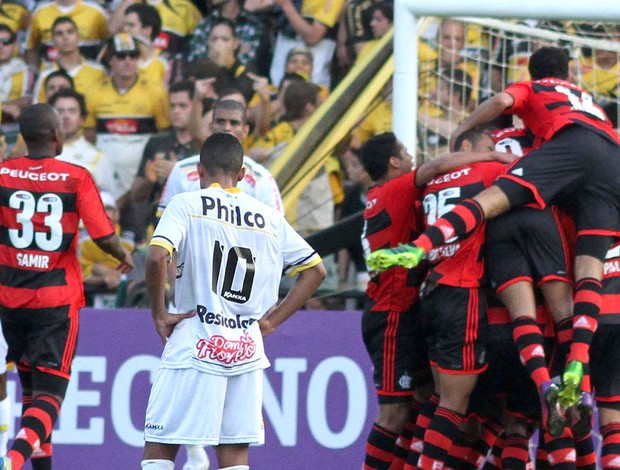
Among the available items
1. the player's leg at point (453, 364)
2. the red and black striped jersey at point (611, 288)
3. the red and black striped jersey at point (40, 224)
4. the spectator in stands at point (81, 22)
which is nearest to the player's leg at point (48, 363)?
the red and black striped jersey at point (40, 224)

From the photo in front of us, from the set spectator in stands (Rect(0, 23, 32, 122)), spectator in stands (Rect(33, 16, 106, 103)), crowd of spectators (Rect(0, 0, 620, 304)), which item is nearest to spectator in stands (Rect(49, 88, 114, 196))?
crowd of spectators (Rect(0, 0, 620, 304))

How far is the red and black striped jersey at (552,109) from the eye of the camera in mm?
6879

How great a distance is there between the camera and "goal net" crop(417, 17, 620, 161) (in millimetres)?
9307

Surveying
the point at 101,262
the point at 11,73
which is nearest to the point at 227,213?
the point at 101,262

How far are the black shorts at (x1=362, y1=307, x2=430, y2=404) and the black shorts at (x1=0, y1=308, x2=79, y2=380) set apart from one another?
1.73 metres

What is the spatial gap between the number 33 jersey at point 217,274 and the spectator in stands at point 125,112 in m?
4.93

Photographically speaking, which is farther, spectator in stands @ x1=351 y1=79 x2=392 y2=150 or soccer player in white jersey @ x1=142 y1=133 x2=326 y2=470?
spectator in stands @ x1=351 y1=79 x2=392 y2=150

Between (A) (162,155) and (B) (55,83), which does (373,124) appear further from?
(B) (55,83)

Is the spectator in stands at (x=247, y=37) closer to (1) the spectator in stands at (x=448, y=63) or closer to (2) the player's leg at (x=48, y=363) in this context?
(1) the spectator in stands at (x=448, y=63)

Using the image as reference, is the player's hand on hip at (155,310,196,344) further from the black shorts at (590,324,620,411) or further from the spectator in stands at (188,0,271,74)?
the spectator in stands at (188,0,271,74)

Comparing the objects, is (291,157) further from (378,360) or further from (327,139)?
(378,360)

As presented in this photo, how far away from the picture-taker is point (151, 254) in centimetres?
586

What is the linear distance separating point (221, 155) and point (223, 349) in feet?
2.90

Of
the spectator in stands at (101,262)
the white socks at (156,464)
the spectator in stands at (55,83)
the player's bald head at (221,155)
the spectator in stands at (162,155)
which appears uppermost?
the spectator in stands at (55,83)
